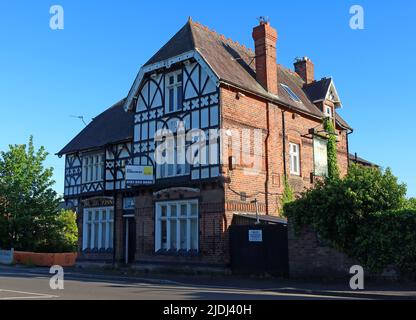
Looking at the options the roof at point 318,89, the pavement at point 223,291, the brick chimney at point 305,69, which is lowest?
the pavement at point 223,291

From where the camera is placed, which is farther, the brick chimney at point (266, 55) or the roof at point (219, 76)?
the brick chimney at point (266, 55)

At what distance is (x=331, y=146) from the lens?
86.9 feet

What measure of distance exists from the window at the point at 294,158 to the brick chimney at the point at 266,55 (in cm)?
302

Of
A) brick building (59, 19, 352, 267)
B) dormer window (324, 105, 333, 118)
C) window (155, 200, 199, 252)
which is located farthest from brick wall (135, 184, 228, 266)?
dormer window (324, 105, 333, 118)

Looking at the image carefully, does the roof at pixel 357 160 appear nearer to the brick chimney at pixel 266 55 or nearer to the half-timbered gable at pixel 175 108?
the brick chimney at pixel 266 55

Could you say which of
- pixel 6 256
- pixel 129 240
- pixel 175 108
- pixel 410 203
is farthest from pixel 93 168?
pixel 410 203

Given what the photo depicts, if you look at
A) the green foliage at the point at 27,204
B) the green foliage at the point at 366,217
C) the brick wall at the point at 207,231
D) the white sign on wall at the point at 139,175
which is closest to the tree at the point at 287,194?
the brick wall at the point at 207,231

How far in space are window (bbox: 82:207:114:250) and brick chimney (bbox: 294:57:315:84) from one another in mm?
14910

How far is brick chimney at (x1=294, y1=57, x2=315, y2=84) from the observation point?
31.0m

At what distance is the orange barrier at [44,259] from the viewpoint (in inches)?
1192

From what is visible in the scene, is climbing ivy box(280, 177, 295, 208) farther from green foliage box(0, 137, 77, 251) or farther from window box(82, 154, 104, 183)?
green foliage box(0, 137, 77, 251)

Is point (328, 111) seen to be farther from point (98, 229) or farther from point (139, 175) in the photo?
point (98, 229)

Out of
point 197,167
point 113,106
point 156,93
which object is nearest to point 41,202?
point 113,106

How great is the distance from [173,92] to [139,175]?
432 cm
